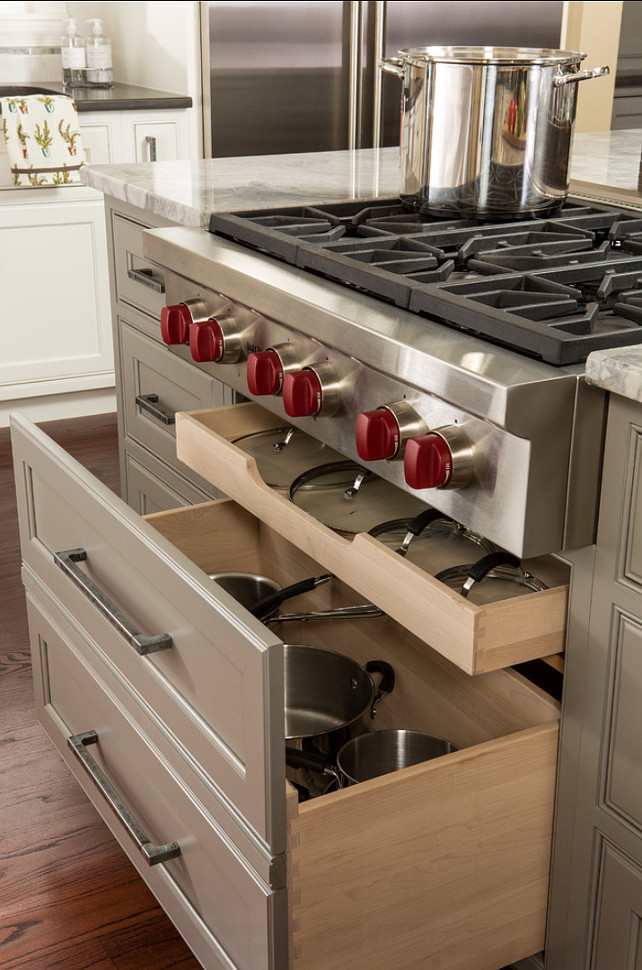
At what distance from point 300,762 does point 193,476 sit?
2.08ft

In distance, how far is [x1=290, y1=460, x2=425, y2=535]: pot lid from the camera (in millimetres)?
1231

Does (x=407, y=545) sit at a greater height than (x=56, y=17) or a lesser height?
lesser

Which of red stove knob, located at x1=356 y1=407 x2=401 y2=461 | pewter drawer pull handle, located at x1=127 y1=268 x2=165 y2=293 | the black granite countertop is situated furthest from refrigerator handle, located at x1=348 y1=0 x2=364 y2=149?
red stove knob, located at x1=356 y1=407 x2=401 y2=461

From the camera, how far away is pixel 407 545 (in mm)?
1104

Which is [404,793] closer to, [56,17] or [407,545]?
[407,545]

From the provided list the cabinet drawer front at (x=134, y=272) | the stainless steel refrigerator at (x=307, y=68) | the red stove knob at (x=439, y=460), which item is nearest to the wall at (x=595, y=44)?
the stainless steel refrigerator at (x=307, y=68)

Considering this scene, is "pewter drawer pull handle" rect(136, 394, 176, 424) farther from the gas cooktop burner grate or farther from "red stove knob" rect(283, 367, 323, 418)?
"red stove knob" rect(283, 367, 323, 418)

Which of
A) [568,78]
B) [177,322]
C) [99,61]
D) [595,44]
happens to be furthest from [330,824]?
[595,44]

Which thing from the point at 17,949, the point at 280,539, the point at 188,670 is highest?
the point at 188,670

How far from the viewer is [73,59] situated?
3.22 meters

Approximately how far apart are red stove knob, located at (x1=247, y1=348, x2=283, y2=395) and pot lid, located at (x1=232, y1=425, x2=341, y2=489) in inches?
6.3

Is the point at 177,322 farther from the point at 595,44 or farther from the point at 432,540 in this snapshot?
the point at 595,44

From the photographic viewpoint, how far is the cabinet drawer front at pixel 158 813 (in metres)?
0.96

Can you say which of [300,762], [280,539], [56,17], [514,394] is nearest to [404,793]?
[300,762]
